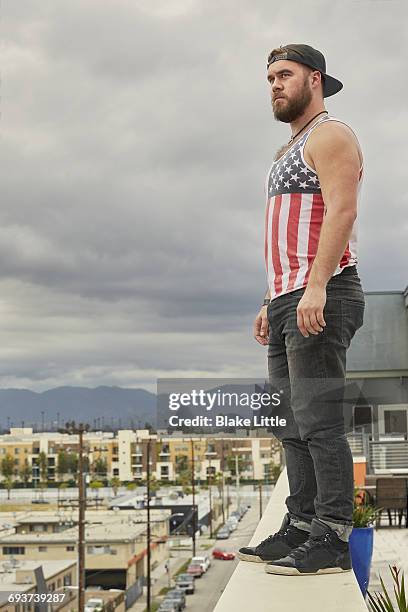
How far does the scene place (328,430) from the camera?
1192 mm

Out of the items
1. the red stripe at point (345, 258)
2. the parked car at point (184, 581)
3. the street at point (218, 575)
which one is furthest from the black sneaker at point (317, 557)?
the parked car at point (184, 581)

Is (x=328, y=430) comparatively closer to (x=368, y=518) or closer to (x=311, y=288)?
(x=311, y=288)

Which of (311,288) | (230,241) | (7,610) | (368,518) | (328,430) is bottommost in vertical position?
(7,610)

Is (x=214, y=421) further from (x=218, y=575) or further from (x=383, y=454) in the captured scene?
(x=383, y=454)

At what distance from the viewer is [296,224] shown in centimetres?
123

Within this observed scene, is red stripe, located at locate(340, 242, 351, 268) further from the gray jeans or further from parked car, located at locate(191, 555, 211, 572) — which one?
parked car, located at locate(191, 555, 211, 572)

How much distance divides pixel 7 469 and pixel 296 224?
404 centimetres

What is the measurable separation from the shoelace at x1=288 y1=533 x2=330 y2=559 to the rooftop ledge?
35 mm

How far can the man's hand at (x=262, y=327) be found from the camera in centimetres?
139

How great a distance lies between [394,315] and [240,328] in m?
2.17

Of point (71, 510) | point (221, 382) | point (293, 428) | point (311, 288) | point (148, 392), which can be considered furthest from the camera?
point (71, 510)

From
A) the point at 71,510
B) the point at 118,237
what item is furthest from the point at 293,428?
the point at 118,237

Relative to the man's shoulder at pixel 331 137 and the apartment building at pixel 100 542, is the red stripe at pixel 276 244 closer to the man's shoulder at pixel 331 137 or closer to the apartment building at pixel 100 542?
the man's shoulder at pixel 331 137

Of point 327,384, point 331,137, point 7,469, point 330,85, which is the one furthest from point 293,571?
point 7,469
